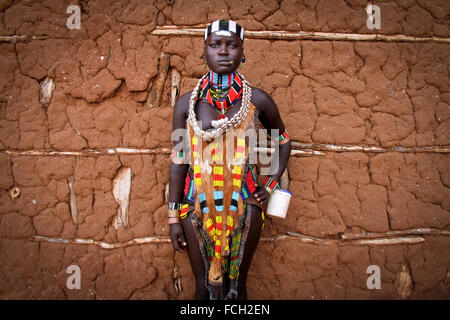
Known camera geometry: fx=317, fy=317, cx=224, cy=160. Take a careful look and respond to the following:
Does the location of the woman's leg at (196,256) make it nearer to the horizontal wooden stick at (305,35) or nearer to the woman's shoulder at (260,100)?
the woman's shoulder at (260,100)

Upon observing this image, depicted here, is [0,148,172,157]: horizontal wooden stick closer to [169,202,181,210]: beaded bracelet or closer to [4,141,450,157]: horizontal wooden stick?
[4,141,450,157]: horizontal wooden stick

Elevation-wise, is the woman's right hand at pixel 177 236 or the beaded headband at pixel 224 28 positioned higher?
the beaded headband at pixel 224 28

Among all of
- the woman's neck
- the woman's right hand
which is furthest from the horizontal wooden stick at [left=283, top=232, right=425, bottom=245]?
the woman's neck

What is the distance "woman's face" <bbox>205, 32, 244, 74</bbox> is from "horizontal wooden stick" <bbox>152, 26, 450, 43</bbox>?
73 cm

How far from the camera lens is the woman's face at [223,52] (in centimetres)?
194

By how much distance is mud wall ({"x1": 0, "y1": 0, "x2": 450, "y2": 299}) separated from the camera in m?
2.63

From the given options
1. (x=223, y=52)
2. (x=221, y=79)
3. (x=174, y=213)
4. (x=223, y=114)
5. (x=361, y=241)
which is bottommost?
(x=361, y=241)

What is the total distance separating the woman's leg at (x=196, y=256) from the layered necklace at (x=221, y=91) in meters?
0.75

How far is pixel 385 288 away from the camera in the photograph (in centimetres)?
279

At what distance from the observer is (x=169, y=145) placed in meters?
2.68

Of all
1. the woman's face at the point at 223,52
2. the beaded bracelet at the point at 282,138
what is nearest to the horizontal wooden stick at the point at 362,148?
the beaded bracelet at the point at 282,138

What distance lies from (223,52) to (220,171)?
73cm

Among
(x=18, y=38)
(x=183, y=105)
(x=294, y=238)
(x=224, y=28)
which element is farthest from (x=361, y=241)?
(x=18, y=38)

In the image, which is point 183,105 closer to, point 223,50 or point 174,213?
point 223,50
